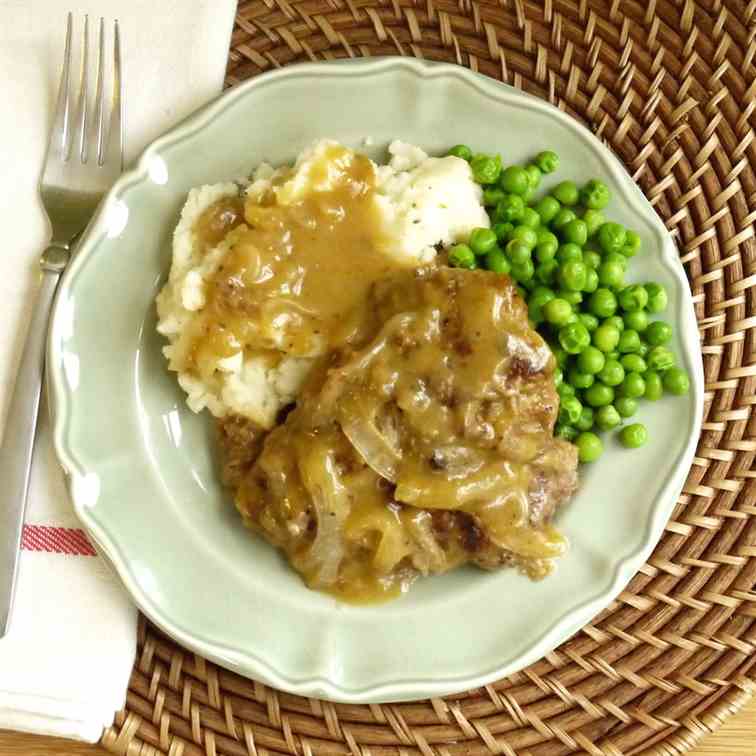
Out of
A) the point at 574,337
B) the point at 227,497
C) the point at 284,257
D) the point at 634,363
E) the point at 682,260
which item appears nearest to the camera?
the point at 284,257

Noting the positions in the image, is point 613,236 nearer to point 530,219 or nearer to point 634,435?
point 530,219

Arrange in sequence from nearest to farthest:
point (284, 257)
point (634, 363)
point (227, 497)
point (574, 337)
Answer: point (284, 257) → point (574, 337) → point (634, 363) → point (227, 497)

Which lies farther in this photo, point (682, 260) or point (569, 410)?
point (682, 260)

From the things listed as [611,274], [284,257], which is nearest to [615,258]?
[611,274]

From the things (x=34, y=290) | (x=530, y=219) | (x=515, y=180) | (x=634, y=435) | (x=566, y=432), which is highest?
(x=515, y=180)

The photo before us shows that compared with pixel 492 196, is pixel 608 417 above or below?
below

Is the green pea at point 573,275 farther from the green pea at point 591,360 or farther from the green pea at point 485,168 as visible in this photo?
the green pea at point 485,168

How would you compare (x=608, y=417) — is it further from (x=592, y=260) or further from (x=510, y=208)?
(x=510, y=208)
